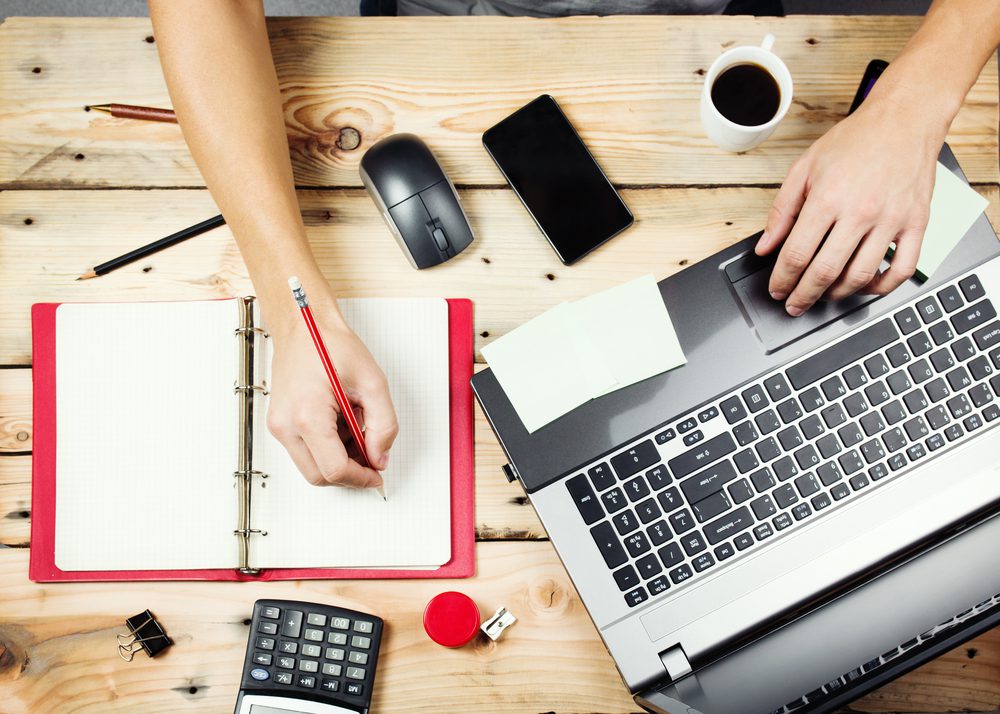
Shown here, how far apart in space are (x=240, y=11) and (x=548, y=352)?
445 millimetres

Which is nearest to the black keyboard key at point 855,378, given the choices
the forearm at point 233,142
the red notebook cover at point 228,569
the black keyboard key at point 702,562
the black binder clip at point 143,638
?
the black keyboard key at point 702,562

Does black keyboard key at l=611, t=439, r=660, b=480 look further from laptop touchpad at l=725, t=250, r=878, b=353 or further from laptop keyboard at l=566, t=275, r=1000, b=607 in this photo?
laptop touchpad at l=725, t=250, r=878, b=353

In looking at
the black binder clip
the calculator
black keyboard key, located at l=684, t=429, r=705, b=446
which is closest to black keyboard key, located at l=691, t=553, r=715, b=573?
black keyboard key, located at l=684, t=429, r=705, b=446

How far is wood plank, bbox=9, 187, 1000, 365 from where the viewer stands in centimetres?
75

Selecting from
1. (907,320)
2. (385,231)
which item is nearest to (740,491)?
(907,320)

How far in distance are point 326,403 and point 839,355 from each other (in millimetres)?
475

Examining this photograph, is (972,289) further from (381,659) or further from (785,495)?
(381,659)

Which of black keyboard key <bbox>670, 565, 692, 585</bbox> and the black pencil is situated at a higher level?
the black pencil

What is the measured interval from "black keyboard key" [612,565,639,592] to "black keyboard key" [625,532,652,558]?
0.5 inches

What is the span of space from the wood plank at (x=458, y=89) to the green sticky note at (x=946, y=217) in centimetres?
10

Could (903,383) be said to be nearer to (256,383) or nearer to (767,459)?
(767,459)

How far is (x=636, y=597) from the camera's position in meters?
0.65

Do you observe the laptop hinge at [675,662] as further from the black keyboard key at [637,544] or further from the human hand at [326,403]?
the human hand at [326,403]

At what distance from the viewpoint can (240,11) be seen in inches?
27.4
